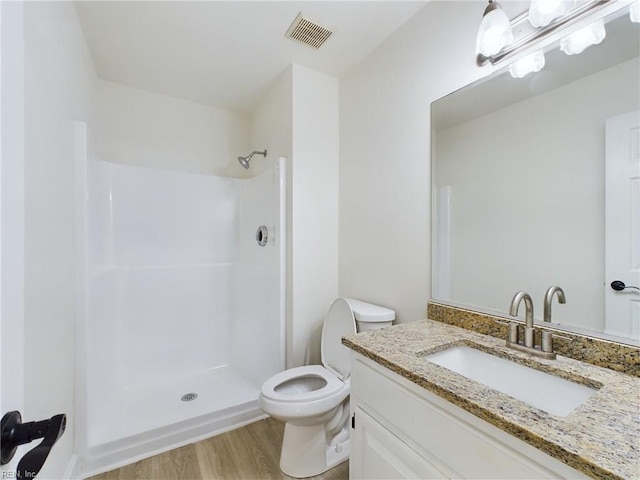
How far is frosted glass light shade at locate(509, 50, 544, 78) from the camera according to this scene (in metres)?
1.06

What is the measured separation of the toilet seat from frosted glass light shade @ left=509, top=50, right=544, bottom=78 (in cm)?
160

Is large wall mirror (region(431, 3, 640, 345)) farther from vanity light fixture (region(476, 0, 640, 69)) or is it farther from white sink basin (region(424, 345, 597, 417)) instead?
white sink basin (region(424, 345, 597, 417))

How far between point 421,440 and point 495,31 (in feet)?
4.56

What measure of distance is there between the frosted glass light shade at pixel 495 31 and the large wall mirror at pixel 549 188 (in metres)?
0.11

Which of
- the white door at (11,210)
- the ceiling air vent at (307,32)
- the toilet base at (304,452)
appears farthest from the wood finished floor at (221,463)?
the ceiling air vent at (307,32)

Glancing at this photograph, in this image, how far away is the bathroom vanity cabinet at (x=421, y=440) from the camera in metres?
0.61

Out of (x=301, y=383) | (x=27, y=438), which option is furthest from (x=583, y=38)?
(x=301, y=383)

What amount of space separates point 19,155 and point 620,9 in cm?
154

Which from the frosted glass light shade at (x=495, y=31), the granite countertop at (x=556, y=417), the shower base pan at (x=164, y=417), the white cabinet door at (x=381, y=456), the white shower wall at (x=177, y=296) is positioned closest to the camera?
the granite countertop at (x=556, y=417)

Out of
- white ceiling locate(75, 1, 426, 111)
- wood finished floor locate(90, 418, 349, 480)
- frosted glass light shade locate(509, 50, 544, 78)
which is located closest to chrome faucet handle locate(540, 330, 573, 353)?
frosted glass light shade locate(509, 50, 544, 78)

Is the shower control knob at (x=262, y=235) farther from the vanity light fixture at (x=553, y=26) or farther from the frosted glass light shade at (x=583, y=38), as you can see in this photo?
the frosted glass light shade at (x=583, y=38)

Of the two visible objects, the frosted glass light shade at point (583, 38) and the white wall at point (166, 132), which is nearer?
the frosted glass light shade at point (583, 38)

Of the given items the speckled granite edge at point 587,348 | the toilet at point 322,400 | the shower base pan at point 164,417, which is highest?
the speckled granite edge at point 587,348

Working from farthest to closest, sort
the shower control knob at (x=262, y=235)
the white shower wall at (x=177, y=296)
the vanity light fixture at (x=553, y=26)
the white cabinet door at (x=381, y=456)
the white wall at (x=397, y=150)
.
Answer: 1. the shower control knob at (x=262, y=235)
2. the white shower wall at (x=177, y=296)
3. the white wall at (x=397, y=150)
4. the vanity light fixture at (x=553, y=26)
5. the white cabinet door at (x=381, y=456)
